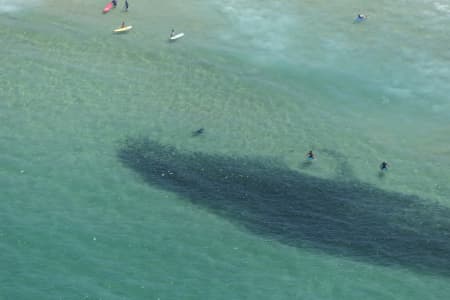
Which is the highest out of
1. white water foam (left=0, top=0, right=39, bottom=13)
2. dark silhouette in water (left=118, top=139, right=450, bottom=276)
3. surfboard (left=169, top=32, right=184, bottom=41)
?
white water foam (left=0, top=0, right=39, bottom=13)

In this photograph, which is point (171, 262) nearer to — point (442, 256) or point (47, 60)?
point (442, 256)

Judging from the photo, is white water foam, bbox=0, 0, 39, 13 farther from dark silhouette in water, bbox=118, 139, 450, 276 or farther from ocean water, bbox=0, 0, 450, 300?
dark silhouette in water, bbox=118, 139, 450, 276

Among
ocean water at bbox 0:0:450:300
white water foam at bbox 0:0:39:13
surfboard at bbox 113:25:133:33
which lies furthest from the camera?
white water foam at bbox 0:0:39:13

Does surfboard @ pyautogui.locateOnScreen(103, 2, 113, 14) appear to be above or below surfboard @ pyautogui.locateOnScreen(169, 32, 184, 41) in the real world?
above

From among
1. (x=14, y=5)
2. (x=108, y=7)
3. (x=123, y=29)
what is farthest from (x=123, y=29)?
(x=14, y=5)

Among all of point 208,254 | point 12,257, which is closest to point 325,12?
point 208,254

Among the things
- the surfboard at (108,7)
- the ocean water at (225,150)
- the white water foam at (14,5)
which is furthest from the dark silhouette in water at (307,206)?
the white water foam at (14,5)

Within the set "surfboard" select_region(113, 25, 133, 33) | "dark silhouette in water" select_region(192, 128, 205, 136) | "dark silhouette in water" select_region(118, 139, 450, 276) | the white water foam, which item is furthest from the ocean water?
"surfboard" select_region(113, 25, 133, 33)

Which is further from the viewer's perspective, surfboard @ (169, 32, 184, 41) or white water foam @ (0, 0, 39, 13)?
white water foam @ (0, 0, 39, 13)
